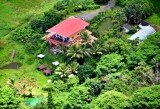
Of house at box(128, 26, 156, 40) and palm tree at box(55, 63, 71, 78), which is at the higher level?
house at box(128, 26, 156, 40)

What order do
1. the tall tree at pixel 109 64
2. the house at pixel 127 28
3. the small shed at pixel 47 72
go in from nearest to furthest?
the tall tree at pixel 109 64 < the small shed at pixel 47 72 < the house at pixel 127 28

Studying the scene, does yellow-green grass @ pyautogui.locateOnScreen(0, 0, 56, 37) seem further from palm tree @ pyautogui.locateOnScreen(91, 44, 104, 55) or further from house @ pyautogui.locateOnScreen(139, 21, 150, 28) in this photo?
house @ pyautogui.locateOnScreen(139, 21, 150, 28)

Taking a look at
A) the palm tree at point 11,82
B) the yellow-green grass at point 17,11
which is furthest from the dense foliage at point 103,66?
the palm tree at point 11,82

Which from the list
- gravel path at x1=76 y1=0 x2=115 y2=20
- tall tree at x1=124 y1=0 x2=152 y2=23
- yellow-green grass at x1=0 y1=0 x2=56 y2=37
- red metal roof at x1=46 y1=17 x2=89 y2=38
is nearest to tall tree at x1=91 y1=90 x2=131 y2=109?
red metal roof at x1=46 y1=17 x2=89 y2=38

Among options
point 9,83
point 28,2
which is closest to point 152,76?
point 9,83

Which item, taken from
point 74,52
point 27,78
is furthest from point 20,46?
point 74,52

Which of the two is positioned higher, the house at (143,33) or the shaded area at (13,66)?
the house at (143,33)

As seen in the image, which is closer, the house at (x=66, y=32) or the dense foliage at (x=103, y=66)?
the dense foliage at (x=103, y=66)

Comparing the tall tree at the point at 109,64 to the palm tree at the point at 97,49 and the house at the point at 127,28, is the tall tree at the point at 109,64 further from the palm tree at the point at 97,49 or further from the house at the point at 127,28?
the house at the point at 127,28
